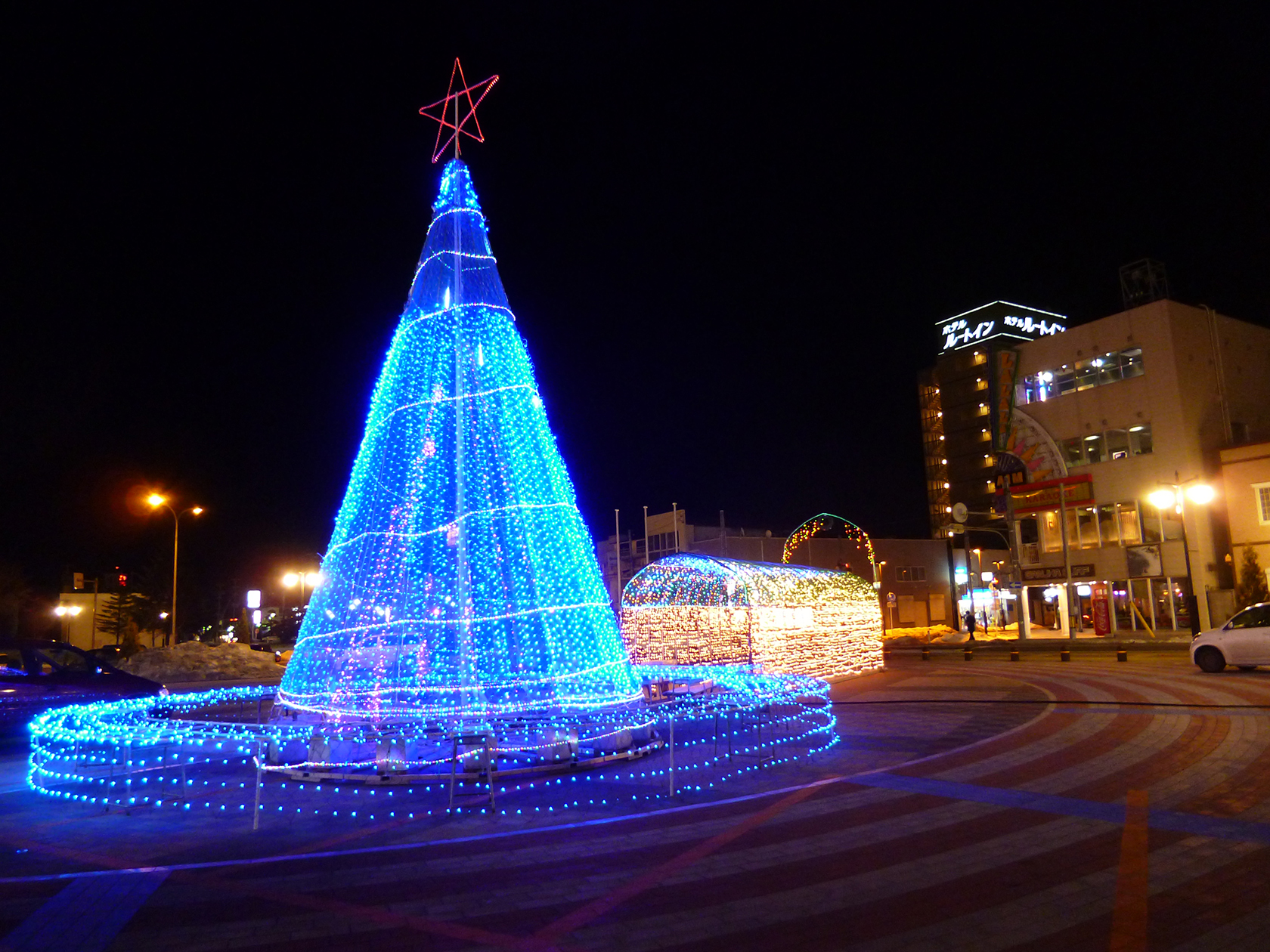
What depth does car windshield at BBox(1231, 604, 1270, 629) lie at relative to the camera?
18656mm

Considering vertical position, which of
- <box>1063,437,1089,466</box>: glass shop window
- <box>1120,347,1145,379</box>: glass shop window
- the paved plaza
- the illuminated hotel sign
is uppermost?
the illuminated hotel sign

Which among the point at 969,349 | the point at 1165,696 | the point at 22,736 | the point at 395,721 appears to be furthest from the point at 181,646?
the point at 969,349

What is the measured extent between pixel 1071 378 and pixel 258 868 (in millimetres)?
42208

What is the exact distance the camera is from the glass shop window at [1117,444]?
36844mm

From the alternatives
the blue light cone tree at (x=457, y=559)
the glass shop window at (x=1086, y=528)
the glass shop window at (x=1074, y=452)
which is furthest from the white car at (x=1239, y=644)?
the glass shop window at (x=1074, y=452)

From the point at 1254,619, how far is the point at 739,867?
62.0 feet

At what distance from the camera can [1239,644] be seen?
1862 cm

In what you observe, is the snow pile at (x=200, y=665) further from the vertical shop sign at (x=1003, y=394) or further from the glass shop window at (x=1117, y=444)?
the glass shop window at (x=1117, y=444)

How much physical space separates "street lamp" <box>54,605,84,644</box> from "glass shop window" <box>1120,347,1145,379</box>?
62.2 metres

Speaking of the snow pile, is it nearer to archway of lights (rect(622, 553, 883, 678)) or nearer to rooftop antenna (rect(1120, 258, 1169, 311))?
archway of lights (rect(622, 553, 883, 678))

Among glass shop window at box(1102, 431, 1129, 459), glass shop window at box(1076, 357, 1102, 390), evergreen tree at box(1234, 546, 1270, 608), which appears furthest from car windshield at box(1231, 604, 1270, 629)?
glass shop window at box(1076, 357, 1102, 390)

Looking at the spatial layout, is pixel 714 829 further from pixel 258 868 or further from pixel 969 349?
pixel 969 349

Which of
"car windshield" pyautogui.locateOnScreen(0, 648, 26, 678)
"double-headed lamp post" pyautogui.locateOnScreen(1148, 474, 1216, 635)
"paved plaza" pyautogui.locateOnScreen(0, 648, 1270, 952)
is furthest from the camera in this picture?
"double-headed lamp post" pyautogui.locateOnScreen(1148, 474, 1216, 635)

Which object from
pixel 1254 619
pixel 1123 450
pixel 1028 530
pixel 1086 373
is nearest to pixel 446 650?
pixel 1254 619
